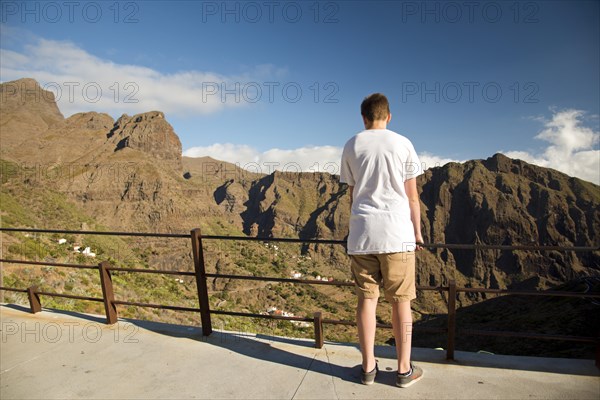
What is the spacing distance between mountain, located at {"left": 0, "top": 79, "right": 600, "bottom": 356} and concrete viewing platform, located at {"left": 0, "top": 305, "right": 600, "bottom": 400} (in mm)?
35034

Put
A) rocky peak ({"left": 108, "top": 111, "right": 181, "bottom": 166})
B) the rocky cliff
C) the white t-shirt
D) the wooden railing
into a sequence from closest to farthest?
the white t-shirt < the wooden railing < the rocky cliff < rocky peak ({"left": 108, "top": 111, "right": 181, "bottom": 166})

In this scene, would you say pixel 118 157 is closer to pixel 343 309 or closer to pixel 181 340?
pixel 343 309

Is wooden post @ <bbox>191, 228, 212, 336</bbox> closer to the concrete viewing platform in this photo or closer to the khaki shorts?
the concrete viewing platform

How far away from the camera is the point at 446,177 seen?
141 metres

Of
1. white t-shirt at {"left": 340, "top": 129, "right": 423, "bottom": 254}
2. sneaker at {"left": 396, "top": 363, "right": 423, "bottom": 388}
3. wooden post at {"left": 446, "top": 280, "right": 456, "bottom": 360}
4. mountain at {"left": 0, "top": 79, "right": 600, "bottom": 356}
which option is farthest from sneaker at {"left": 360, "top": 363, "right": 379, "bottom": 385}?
mountain at {"left": 0, "top": 79, "right": 600, "bottom": 356}

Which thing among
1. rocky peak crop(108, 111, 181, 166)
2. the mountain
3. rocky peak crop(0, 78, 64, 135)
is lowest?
the mountain

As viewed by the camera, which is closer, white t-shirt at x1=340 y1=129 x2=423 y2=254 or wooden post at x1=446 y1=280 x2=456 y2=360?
white t-shirt at x1=340 y1=129 x2=423 y2=254

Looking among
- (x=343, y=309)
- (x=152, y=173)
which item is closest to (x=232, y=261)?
(x=343, y=309)

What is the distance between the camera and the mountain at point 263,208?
63.0 m

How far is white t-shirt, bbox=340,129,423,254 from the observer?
2.63m

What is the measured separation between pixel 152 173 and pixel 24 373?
3848 inches

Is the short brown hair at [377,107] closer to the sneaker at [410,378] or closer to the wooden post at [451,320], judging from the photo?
the wooden post at [451,320]

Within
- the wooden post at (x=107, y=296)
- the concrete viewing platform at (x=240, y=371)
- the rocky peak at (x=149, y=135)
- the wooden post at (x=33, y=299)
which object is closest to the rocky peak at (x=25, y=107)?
the rocky peak at (x=149, y=135)

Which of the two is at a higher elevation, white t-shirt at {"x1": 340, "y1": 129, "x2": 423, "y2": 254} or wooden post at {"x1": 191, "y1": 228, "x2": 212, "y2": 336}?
white t-shirt at {"x1": 340, "y1": 129, "x2": 423, "y2": 254}
